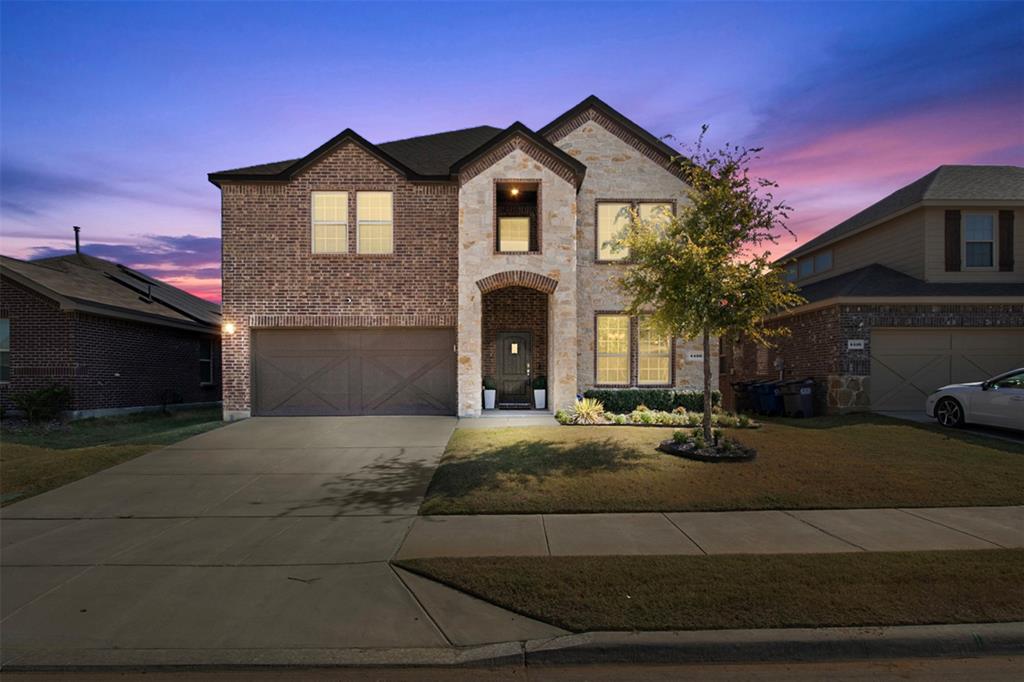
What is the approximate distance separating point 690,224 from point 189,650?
9476 mm

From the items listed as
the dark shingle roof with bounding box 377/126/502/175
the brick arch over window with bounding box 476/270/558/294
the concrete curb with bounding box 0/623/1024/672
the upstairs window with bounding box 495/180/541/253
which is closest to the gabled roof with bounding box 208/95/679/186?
the dark shingle roof with bounding box 377/126/502/175

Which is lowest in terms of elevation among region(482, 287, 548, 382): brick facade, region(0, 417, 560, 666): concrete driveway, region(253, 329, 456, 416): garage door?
region(0, 417, 560, 666): concrete driveway

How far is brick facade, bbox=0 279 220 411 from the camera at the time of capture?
15.1 meters

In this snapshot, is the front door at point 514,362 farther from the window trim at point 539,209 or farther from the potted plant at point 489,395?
the window trim at point 539,209

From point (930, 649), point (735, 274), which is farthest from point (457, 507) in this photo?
point (735, 274)

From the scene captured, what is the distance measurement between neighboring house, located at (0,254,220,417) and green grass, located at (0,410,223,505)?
126cm

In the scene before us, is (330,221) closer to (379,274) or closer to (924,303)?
(379,274)

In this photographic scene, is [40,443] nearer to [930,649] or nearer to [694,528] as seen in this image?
[694,528]

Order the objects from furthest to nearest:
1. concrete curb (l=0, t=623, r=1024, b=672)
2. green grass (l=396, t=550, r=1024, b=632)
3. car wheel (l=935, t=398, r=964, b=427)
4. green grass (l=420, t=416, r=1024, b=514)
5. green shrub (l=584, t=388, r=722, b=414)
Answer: green shrub (l=584, t=388, r=722, b=414) → car wheel (l=935, t=398, r=964, b=427) → green grass (l=420, t=416, r=1024, b=514) → green grass (l=396, t=550, r=1024, b=632) → concrete curb (l=0, t=623, r=1024, b=672)

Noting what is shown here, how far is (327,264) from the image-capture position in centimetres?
1504

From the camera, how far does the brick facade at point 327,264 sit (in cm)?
1488

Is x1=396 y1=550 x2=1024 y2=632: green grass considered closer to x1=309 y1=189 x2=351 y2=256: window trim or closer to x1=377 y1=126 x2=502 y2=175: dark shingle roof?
x1=309 y1=189 x2=351 y2=256: window trim

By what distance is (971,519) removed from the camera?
6742mm

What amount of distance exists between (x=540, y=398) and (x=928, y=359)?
11366mm
